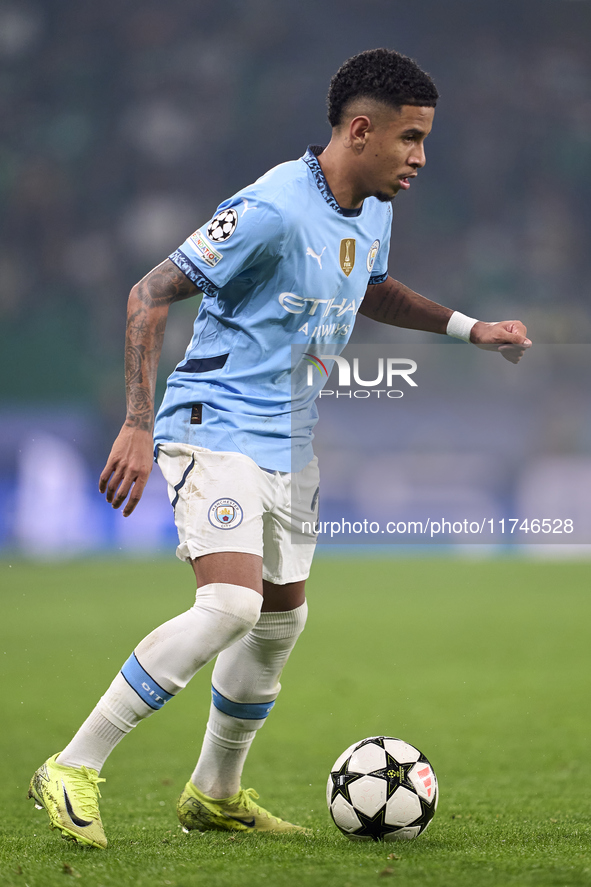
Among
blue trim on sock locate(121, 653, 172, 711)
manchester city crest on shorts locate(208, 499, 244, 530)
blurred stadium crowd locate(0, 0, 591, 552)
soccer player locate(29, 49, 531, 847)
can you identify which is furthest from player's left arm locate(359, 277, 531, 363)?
blurred stadium crowd locate(0, 0, 591, 552)

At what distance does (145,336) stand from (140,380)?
0.38 feet

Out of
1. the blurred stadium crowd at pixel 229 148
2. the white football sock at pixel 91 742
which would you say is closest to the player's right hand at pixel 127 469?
the white football sock at pixel 91 742

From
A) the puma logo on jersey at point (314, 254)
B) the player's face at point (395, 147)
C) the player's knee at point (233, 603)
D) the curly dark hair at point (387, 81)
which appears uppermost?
the curly dark hair at point (387, 81)

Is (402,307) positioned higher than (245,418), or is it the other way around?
(402,307)

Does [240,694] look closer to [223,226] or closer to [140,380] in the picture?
[140,380]

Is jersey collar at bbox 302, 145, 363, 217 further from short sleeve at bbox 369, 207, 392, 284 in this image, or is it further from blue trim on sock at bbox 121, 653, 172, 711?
blue trim on sock at bbox 121, 653, 172, 711

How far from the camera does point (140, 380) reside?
8.56ft

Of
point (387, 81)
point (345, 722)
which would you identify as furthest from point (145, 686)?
point (345, 722)

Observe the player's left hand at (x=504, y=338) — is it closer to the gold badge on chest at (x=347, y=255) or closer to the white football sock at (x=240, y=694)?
the gold badge on chest at (x=347, y=255)

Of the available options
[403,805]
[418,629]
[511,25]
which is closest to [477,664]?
[418,629]

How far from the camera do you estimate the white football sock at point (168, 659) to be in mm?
2523

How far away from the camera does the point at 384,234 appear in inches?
122

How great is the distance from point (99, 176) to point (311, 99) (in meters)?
4.63

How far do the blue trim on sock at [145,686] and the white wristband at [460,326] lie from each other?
1493mm
